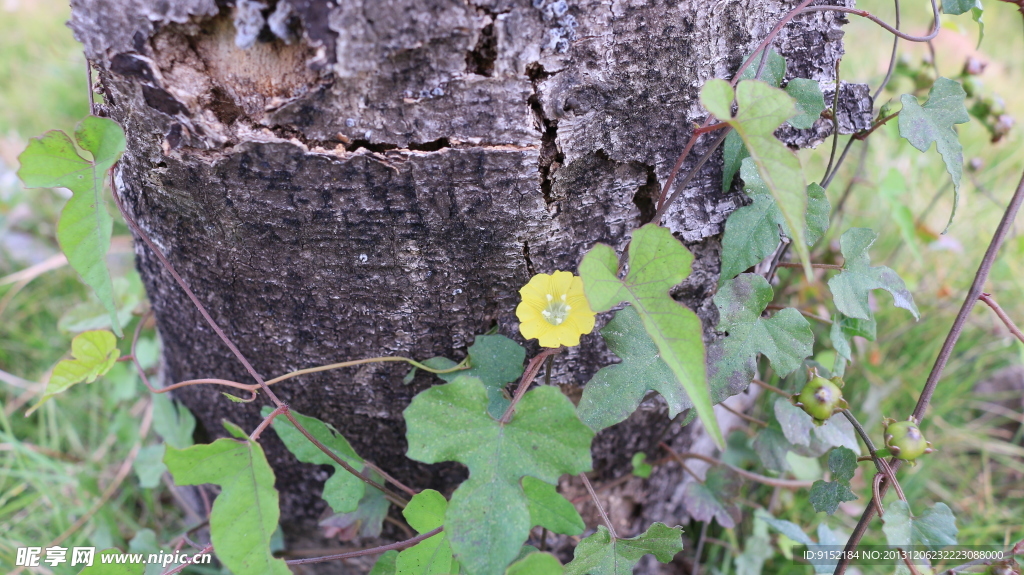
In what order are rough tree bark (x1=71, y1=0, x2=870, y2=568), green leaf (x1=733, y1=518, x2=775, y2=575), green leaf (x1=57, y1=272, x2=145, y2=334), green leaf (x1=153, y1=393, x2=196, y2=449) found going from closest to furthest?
rough tree bark (x1=71, y1=0, x2=870, y2=568) → green leaf (x1=153, y1=393, x2=196, y2=449) → green leaf (x1=733, y1=518, x2=775, y2=575) → green leaf (x1=57, y1=272, x2=145, y2=334)

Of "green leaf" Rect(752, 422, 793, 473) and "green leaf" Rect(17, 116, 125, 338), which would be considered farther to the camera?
"green leaf" Rect(752, 422, 793, 473)

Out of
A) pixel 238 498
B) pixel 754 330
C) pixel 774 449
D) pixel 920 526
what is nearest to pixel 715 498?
pixel 774 449

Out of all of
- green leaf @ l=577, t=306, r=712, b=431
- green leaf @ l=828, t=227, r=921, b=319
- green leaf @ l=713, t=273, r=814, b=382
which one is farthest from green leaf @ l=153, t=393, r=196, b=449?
green leaf @ l=828, t=227, r=921, b=319

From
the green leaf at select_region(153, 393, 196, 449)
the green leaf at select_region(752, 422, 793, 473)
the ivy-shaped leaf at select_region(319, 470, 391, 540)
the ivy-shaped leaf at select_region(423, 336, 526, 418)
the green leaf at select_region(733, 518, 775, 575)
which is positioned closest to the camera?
the ivy-shaped leaf at select_region(423, 336, 526, 418)

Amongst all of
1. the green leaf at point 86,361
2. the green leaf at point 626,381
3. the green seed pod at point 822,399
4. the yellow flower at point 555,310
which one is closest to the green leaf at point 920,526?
the green seed pod at point 822,399

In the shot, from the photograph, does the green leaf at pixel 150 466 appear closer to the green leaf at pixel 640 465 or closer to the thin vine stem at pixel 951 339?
the green leaf at pixel 640 465

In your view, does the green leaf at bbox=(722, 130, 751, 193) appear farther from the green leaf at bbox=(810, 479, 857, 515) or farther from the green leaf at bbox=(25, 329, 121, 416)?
the green leaf at bbox=(25, 329, 121, 416)
